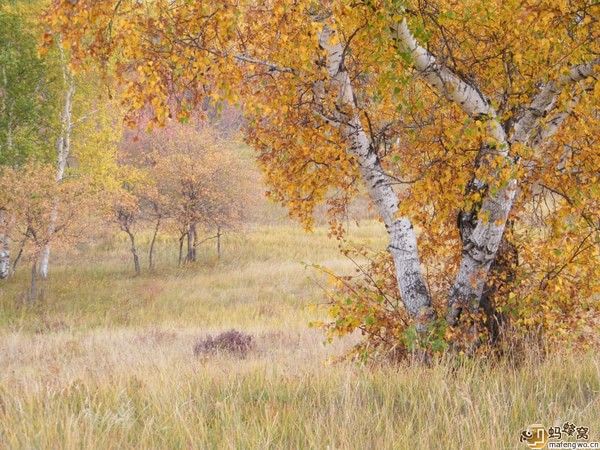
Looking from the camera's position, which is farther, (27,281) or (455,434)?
(27,281)

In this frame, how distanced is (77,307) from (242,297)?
6.37m

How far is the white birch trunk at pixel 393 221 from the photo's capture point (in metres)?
5.62

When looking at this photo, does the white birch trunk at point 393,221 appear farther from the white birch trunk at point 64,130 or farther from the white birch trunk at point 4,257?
the white birch trunk at point 4,257

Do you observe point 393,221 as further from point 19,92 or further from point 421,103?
point 19,92

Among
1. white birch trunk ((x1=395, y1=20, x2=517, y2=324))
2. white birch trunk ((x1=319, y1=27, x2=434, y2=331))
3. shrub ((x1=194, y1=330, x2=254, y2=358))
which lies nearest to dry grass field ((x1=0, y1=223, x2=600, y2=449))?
white birch trunk ((x1=395, y1=20, x2=517, y2=324))

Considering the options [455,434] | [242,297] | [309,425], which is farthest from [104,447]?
[242,297]

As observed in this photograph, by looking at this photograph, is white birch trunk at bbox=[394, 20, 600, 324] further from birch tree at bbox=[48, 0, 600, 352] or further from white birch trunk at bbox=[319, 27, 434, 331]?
white birch trunk at bbox=[319, 27, 434, 331]

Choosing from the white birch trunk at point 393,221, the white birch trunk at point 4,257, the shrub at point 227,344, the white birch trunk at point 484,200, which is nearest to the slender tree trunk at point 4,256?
the white birch trunk at point 4,257

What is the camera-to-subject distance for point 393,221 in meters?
5.73

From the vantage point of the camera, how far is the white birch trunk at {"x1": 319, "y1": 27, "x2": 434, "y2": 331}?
5.62 meters

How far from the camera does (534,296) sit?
5500 millimetres

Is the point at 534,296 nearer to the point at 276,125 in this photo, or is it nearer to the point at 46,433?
the point at 276,125

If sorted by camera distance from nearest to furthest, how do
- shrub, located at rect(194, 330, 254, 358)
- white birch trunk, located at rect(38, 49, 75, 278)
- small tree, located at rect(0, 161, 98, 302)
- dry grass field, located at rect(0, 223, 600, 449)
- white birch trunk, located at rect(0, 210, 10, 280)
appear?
dry grass field, located at rect(0, 223, 600, 449), shrub, located at rect(194, 330, 254, 358), small tree, located at rect(0, 161, 98, 302), white birch trunk, located at rect(38, 49, 75, 278), white birch trunk, located at rect(0, 210, 10, 280)

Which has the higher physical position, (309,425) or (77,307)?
(309,425)
